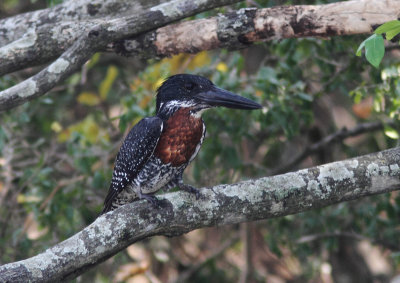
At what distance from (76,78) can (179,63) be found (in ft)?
2.89

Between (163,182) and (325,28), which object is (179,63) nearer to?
(163,182)

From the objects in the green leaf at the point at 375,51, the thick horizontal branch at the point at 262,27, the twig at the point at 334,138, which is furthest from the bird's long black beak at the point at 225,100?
the twig at the point at 334,138

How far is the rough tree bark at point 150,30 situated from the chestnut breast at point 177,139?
0.39 m

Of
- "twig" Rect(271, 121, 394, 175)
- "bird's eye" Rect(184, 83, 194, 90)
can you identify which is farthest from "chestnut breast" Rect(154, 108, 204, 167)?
"twig" Rect(271, 121, 394, 175)

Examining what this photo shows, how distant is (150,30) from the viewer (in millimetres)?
3561

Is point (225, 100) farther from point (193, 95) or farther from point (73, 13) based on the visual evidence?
point (73, 13)

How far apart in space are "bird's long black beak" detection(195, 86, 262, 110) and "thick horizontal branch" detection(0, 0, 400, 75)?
0.26 meters

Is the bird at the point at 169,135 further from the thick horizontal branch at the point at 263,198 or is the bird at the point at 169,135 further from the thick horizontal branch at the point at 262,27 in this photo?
the thick horizontal branch at the point at 263,198

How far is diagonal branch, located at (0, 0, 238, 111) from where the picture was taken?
3127 millimetres

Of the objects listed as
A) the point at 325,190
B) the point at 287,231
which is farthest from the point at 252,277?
the point at 325,190

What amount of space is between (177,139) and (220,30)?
64 centimetres

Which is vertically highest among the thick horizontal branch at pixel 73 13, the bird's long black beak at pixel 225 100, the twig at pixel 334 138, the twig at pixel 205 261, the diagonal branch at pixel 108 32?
the diagonal branch at pixel 108 32

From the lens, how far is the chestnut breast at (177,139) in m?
3.52

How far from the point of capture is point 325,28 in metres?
3.21
